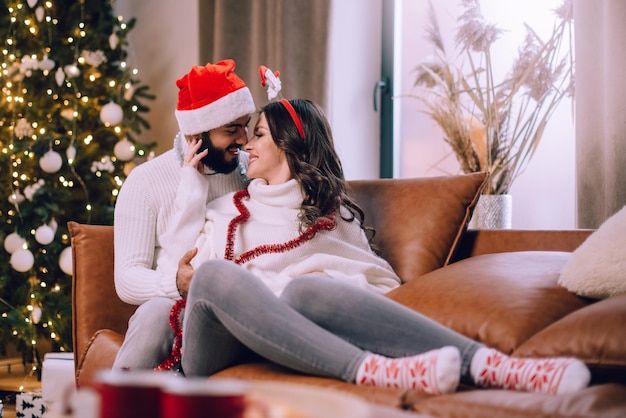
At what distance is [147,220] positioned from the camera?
2.30 m

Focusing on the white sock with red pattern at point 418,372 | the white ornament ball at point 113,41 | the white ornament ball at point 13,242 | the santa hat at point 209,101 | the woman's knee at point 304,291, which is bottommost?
the white ornament ball at point 13,242

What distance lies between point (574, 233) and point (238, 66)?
1.94 metres

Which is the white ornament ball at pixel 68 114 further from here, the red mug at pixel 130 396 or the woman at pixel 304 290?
the red mug at pixel 130 396

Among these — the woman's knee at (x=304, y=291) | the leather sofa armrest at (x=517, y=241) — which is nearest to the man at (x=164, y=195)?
the woman's knee at (x=304, y=291)

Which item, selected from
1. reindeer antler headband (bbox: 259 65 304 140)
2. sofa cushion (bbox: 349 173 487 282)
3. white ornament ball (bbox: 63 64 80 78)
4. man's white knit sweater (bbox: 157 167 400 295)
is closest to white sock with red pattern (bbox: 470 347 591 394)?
man's white knit sweater (bbox: 157 167 400 295)

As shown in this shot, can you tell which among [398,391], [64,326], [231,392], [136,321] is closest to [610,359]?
[398,391]

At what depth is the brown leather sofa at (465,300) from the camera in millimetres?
1341

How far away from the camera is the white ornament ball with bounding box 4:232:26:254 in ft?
11.5

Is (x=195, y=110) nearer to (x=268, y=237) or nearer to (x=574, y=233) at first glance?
(x=268, y=237)

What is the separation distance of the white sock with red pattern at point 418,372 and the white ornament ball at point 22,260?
2391 mm

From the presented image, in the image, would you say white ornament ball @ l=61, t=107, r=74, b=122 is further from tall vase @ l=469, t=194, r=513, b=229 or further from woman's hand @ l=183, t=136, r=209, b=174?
tall vase @ l=469, t=194, r=513, b=229

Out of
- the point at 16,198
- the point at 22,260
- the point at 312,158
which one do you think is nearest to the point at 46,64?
the point at 16,198

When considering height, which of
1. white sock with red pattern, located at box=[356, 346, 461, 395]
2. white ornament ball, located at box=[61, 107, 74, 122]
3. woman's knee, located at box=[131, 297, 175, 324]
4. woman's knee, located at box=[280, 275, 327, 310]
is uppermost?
white ornament ball, located at box=[61, 107, 74, 122]

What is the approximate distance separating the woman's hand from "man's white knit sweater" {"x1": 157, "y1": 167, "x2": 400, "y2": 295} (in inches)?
1.4
